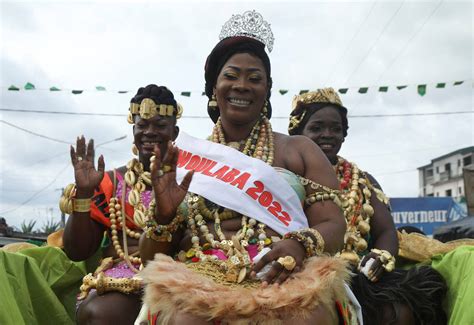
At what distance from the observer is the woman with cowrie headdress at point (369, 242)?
3166mm

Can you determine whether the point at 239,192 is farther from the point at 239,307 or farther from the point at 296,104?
the point at 296,104

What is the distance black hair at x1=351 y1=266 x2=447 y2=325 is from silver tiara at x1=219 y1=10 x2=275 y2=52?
1.33 m

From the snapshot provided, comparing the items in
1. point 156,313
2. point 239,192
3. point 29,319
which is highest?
point 239,192

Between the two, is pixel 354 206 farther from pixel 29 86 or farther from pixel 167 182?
pixel 29 86

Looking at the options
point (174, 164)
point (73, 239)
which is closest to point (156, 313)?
point (174, 164)

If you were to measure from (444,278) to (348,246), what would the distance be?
0.60 m

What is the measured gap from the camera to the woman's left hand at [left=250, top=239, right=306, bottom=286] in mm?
2205

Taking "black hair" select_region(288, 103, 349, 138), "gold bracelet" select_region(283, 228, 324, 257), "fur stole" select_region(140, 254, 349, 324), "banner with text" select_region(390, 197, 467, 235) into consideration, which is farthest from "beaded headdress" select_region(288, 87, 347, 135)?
"banner with text" select_region(390, 197, 467, 235)

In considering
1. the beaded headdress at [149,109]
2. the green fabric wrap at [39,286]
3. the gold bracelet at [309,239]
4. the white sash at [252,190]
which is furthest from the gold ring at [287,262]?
the beaded headdress at [149,109]

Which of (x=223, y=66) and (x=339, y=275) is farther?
(x=223, y=66)

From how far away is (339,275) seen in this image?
7.32 ft

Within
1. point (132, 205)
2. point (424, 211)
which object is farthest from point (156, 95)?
point (424, 211)

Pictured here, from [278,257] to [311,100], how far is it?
217cm

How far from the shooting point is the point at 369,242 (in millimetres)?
3990
